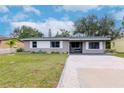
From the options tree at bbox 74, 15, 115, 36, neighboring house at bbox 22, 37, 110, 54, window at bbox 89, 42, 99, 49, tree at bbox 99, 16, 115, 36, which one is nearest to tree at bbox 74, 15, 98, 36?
tree at bbox 74, 15, 115, 36

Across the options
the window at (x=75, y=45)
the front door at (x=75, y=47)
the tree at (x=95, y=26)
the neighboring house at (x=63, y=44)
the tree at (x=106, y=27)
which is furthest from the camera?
the tree at (x=95, y=26)

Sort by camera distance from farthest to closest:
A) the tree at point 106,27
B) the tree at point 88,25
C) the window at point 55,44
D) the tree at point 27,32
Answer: the tree at point 27,32 → the tree at point 88,25 → the tree at point 106,27 → the window at point 55,44

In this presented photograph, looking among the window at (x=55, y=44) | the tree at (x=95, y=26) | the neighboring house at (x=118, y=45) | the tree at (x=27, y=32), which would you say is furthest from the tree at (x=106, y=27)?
the window at (x=55, y=44)

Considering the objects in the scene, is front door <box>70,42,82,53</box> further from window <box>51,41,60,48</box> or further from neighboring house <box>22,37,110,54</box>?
window <box>51,41,60,48</box>

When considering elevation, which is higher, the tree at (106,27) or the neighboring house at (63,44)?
the tree at (106,27)

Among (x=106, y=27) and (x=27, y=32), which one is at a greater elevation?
(x=106, y=27)

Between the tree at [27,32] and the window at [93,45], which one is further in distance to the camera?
the tree at [27,32]

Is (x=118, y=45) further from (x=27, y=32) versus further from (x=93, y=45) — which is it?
(x=27, y=32)

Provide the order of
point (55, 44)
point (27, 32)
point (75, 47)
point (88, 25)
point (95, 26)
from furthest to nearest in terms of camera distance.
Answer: point (27, 32) < point (88, 25) < point (95, 26) < point (75, 47) < point (55, 44)

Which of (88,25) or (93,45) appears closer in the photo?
(93,45)

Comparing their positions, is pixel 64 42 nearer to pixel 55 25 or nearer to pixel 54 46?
pixel 54 46

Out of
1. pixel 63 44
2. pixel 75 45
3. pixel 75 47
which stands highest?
pixel 63 44

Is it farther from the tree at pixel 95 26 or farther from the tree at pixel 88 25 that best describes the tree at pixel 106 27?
the tree at pixel 88 25

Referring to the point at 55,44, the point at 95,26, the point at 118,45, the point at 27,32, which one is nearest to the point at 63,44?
the point at 55,44
